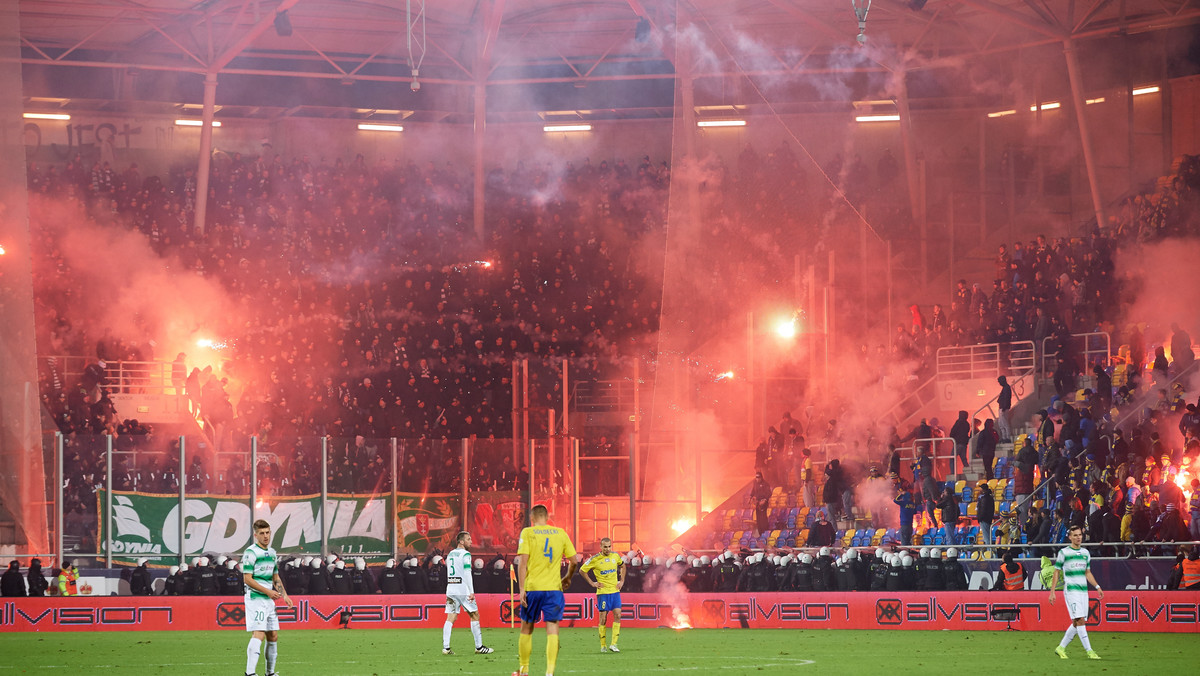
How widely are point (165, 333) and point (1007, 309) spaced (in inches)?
873

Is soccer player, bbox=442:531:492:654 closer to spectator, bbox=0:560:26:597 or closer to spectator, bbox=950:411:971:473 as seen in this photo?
spectator, bbox=0:560:26:597

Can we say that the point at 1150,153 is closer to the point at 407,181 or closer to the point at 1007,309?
the point at 1007,309

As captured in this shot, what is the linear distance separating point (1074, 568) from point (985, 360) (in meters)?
16.2

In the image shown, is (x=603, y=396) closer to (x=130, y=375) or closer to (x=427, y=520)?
(x=427, y=520)

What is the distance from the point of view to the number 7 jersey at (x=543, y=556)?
494 inches

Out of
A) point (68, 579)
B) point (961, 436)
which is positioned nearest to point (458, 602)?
point (68, 579)

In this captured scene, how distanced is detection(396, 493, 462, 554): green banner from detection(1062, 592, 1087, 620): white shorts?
15.2m

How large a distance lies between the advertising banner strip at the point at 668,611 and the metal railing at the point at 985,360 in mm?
9724

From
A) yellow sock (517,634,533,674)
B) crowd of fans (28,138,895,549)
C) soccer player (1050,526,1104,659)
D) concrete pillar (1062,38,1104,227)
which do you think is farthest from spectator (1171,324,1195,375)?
yellow sock (517,634,533,674)

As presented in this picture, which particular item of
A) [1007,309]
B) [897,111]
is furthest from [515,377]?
[897,111]

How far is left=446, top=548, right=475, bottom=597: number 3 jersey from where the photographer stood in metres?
18.9

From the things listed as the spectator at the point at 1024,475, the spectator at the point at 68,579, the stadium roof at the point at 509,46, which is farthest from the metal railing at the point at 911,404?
the spectator at the point at 68,579

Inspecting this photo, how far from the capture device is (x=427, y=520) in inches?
1141

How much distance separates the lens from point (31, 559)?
2541 centimetres
